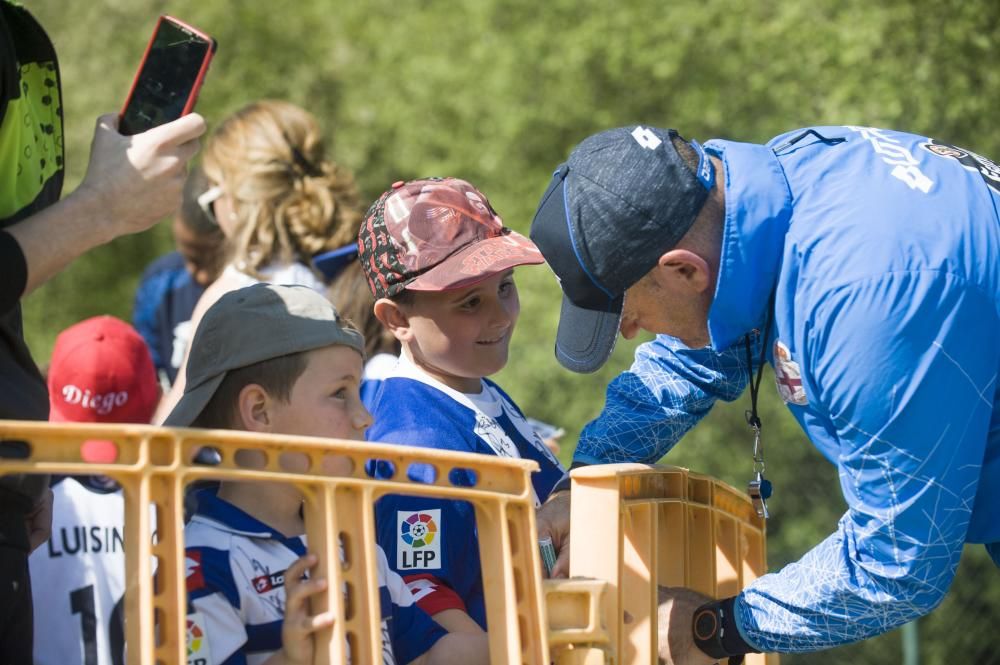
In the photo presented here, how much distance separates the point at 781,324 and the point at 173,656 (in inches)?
51.8

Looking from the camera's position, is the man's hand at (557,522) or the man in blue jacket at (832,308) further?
the man's hand at (557,522)

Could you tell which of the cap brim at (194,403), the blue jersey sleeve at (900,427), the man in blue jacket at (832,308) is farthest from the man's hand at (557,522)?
the cap brim at (194,403)

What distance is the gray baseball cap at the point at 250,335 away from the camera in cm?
253

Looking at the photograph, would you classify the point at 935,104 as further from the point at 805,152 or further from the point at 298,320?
the point at 298,320

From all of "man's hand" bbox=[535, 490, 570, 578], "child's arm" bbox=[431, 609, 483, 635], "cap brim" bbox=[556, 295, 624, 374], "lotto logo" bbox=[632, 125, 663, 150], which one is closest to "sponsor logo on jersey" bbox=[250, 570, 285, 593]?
"child's arm" bbox=[431, 609, 483, 635]

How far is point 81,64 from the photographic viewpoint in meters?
8.79

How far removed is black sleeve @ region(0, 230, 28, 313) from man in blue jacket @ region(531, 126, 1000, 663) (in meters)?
1.03

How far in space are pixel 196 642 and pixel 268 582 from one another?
206 millimetres

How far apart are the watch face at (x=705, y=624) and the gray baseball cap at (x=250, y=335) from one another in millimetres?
923

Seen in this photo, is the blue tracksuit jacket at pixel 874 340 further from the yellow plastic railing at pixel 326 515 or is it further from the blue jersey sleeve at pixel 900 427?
the yellow plastic railing at pixel 326 515

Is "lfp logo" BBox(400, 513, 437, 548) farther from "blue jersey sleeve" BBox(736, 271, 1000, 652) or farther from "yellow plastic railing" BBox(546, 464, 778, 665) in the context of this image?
"blue jersey sleeve" BBox(736, 271, 1000, 652)

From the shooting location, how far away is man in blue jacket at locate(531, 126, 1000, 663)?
2.32 m

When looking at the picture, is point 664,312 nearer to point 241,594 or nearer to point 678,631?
point 678,631

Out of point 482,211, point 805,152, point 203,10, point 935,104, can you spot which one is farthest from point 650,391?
point 203,10
